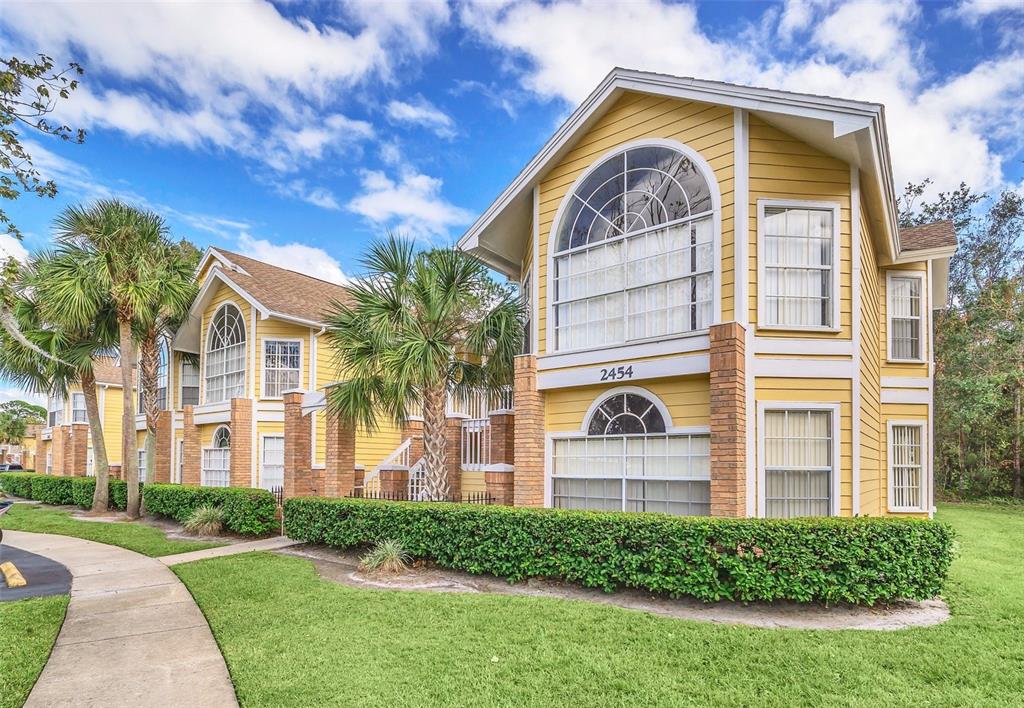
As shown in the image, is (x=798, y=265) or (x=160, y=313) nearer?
(x=798, y=265)

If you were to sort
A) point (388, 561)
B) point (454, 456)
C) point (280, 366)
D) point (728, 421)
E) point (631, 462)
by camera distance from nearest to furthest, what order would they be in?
point (728, 421), point (388, 561), point (631, 462), point (454, 456), point (280, 366)

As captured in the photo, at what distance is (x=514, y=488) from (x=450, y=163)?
22.4m

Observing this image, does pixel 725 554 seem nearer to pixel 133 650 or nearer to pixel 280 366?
pixel 133 650

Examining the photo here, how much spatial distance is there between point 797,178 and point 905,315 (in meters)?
7.15

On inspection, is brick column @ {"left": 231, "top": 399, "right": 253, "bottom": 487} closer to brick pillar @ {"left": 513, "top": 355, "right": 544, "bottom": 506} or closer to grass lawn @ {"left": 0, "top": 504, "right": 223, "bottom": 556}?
grass lawn @ {"left": 0, "top": 504, "right": 223, "bottom": 556}

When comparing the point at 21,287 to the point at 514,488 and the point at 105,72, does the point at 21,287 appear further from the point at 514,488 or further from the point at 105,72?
the point at 514,488

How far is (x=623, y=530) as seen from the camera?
8141mm

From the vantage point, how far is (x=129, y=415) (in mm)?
18672

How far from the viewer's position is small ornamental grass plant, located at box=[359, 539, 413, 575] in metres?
9.95

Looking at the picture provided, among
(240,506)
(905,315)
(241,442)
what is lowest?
(240,506)

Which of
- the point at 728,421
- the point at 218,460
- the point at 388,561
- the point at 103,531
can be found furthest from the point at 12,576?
the point at 728,421

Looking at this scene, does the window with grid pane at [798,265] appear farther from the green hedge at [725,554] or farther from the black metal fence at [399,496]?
the black metal fence at [399,496]

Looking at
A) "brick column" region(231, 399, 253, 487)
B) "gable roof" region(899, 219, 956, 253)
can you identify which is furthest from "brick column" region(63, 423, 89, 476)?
"gable roof" region(899, 219, 956, 253)

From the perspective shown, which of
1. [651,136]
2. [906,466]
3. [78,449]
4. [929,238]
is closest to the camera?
[651,136]
